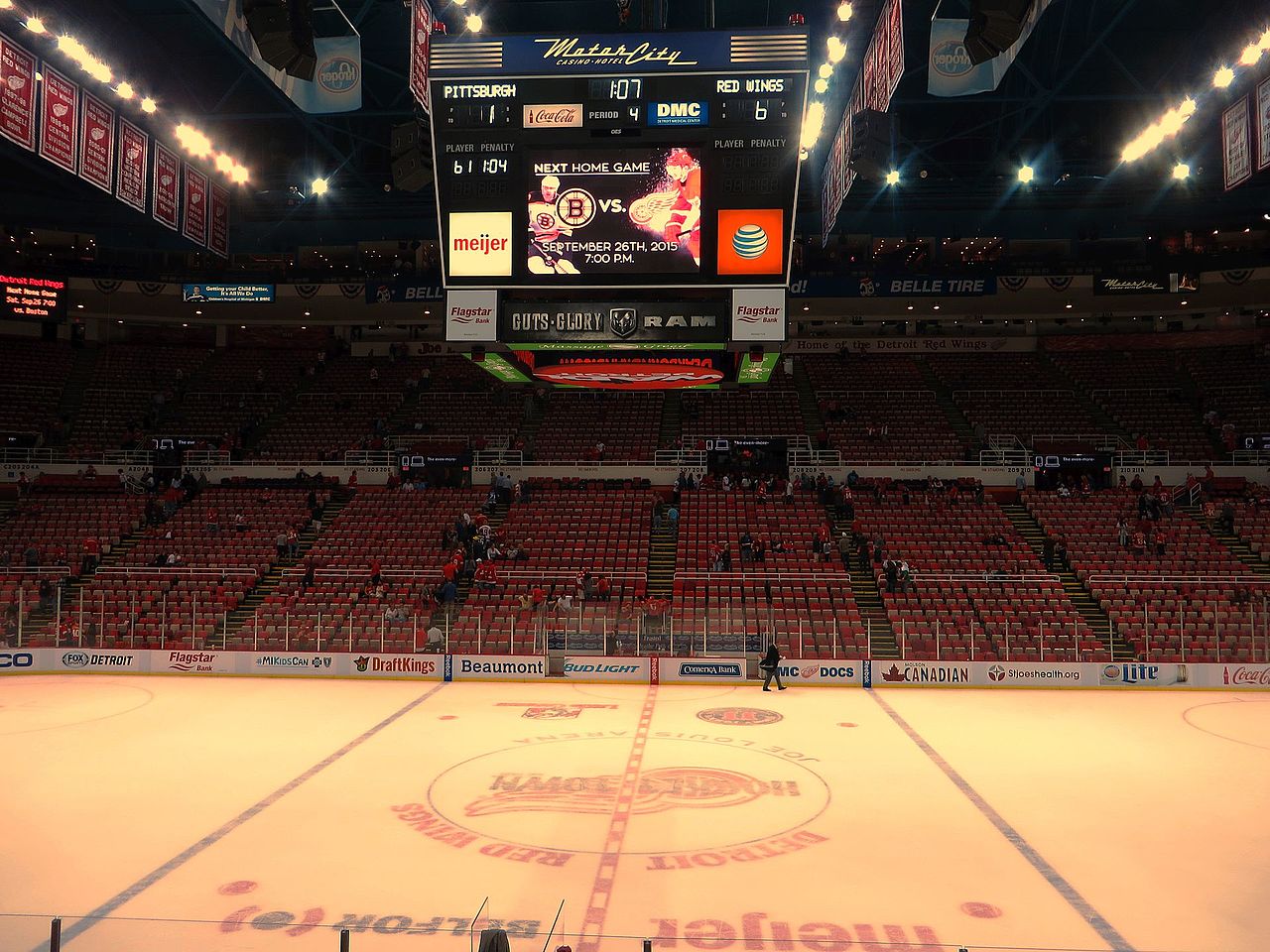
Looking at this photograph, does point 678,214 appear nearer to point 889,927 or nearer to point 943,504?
point 889,927


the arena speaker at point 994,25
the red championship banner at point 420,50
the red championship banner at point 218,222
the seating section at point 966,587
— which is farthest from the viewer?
the red championship banner at point 218,222

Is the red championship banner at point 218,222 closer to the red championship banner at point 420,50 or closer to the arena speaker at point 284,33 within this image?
the red championship banner at point 420,50

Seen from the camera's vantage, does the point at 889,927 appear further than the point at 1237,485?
No

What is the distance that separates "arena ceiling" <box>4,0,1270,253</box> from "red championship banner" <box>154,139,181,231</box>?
313cm

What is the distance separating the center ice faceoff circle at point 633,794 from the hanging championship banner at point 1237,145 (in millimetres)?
12254

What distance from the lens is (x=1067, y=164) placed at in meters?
31.8

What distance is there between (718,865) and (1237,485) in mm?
26925

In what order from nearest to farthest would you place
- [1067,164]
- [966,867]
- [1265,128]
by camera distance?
[966,867] → [1265,128] → [1067,164]

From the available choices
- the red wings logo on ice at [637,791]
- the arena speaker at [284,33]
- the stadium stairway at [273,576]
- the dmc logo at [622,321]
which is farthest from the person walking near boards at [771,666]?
the arena speaker at [284,33]

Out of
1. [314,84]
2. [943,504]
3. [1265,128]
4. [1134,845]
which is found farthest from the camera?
[943,504]

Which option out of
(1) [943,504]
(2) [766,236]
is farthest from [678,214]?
(1) [943,504]

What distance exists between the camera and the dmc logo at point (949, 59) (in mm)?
15016

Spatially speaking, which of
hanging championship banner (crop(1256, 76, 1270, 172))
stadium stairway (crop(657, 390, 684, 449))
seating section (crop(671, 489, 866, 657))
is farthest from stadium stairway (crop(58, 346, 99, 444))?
hanging championship banner (crop(1256, 76, 1270, 172))

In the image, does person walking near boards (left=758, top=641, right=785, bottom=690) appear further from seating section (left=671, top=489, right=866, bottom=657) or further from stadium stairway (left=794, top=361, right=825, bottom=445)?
stadium stairway (left=794, top=361, right=825, bottom=445)
